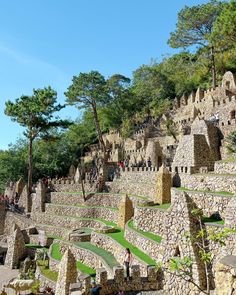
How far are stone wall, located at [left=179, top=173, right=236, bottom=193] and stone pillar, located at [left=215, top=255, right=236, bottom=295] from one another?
1066 cm

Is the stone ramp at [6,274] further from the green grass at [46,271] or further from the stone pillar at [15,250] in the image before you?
the green grass at [46,271]

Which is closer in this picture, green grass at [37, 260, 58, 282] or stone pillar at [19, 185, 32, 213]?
green grass at [37, 260, 58, 282]

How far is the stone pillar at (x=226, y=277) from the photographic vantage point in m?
5.44

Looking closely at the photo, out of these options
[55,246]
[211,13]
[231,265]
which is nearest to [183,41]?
[211,13]

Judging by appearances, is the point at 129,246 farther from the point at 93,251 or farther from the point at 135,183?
the point at 135,183

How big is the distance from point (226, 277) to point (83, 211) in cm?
2326

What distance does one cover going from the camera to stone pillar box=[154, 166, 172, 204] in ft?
65.9

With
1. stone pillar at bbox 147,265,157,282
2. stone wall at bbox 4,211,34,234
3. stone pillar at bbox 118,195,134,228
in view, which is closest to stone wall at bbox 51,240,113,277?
stone pillar at bbox 147,265,157,282

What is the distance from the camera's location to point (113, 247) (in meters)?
18.7

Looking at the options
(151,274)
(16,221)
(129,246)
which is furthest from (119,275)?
(16,221)

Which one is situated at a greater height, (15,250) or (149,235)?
(149,235)

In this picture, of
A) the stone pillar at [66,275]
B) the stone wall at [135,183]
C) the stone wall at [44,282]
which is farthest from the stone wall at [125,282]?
the stone wall at [135,183]

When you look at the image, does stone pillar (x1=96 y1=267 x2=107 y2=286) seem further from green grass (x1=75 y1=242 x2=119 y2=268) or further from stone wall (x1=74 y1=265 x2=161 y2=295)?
green grass (x1=75 y1=242 x2=119 y2=268)

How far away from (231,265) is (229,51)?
3945cm
